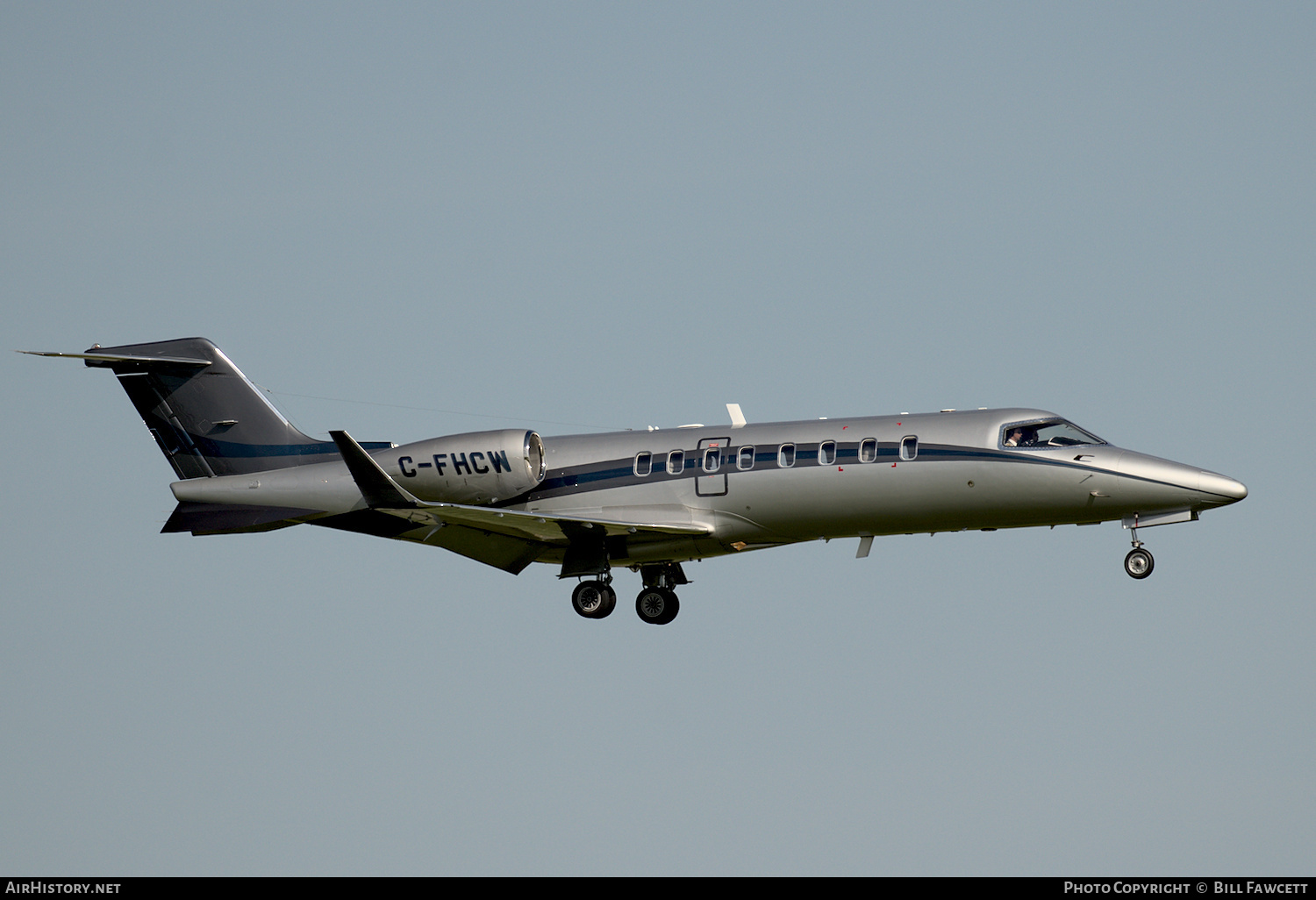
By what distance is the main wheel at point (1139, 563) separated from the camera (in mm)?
28031

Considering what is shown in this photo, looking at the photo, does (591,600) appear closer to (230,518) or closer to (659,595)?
(659,595)

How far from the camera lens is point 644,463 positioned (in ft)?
101

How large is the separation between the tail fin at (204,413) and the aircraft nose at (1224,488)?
15.8m

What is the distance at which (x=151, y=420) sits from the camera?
108ft

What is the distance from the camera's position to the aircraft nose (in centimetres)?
2772

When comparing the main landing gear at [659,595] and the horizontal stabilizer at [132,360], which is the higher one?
the horizontal stabilizer at [132,360]

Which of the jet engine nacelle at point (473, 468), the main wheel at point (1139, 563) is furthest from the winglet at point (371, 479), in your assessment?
the main wheel at point (1139, 563)

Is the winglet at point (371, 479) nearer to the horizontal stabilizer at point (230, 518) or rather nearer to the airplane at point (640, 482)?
the airplane at point (640, 482)

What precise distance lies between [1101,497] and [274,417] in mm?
15585

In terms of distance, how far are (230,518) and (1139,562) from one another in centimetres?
1630

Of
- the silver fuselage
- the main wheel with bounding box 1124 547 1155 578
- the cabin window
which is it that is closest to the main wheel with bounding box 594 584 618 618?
the silver fuselage

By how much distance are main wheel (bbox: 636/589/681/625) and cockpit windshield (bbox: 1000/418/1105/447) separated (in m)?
7.28
